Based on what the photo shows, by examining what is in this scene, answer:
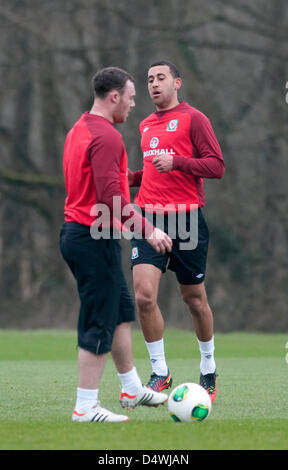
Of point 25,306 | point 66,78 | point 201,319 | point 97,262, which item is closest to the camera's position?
point 97,262

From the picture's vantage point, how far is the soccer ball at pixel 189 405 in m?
6.07

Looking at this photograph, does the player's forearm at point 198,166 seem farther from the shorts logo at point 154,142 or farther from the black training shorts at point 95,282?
the black training shorts at point 95,282

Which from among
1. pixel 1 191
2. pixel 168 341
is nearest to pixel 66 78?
pixel 1 191

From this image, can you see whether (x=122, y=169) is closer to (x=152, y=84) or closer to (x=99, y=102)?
(x=99, y=102)

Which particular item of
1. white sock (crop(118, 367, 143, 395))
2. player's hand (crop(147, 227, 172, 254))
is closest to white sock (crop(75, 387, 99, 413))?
white sock (crop(118, 367, 143, 395))

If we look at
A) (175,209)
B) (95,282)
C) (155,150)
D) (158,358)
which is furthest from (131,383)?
(155,150)

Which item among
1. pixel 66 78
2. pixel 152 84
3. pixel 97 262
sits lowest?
pixel 97 262

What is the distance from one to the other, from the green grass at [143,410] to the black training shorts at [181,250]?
40.5 inches

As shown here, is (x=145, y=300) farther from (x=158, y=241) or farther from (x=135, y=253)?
(x=158, y=241)

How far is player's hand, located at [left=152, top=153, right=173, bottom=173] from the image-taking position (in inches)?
295

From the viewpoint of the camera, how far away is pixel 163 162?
24.6 feet

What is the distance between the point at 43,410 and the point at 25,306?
1832 centimetres
